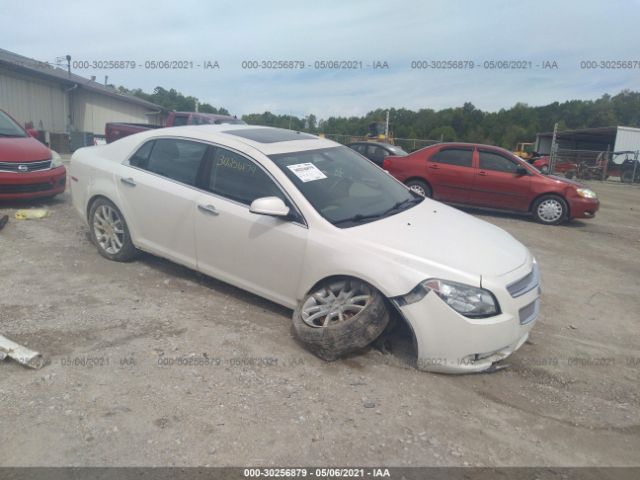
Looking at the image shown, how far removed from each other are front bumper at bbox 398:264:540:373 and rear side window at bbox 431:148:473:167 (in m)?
7.21

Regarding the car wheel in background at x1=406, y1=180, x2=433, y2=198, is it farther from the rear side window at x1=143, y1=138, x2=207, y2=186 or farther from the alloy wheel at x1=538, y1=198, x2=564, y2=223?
the rear side window at x1=143, y1=138, x2=207, y2=186

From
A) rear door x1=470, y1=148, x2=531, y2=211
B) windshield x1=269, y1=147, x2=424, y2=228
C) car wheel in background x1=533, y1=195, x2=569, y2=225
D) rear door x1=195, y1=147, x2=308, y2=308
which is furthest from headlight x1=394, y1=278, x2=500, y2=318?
car wheel in background x1=533, y1=195, x2=569, y2=225

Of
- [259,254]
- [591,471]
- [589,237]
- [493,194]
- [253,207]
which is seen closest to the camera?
[591,471]

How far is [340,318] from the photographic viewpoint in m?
3.59

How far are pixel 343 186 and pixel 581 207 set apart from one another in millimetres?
7482

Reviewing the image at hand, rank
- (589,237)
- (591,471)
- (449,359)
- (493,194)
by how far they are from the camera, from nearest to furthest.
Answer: (591,471) < (449,359) < (589,237) < (493,194)

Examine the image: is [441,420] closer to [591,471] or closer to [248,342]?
[591,471]

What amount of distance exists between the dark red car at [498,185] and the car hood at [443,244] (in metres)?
5.72

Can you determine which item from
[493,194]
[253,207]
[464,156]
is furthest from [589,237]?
[253,207]

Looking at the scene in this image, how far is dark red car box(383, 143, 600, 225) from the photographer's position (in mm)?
9805

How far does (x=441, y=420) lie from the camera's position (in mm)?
2949

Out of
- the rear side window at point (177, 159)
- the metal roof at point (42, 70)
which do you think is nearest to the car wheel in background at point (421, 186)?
the rear side window at point (177, 159)

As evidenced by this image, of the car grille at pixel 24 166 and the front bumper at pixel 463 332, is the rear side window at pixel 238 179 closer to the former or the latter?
the front bumper at pixel 463 332

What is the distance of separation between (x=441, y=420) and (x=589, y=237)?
292 inches
